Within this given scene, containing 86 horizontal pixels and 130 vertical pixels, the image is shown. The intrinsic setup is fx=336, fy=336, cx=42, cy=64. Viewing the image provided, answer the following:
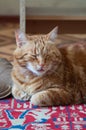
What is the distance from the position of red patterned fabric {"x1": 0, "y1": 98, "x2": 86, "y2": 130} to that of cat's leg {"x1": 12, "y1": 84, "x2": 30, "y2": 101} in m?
0.03

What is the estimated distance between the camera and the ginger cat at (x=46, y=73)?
1.52m

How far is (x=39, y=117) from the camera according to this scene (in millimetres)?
1431

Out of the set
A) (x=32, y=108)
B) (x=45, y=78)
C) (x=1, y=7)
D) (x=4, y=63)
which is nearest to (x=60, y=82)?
(x=45, y=78)

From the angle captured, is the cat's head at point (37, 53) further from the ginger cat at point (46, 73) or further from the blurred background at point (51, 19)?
the blurred background at point (51, 19)

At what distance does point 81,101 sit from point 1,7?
2518 millimetres

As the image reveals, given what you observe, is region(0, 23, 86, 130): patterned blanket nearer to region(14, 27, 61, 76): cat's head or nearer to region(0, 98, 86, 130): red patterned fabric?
region(0, 98, 86, 130): red patterned fabric

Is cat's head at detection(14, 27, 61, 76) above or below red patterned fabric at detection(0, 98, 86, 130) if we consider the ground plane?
above

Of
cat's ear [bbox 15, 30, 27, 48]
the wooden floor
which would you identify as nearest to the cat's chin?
cat's ear [bbox 15, 30, 27, 48]

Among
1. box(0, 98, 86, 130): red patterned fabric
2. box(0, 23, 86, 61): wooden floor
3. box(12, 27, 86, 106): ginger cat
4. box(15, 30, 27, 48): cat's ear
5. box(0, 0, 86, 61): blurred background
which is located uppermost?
box(0, 0, 86, 61): blurred background

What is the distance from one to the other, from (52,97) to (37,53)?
0.21 meters

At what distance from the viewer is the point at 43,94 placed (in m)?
Result: 1.52

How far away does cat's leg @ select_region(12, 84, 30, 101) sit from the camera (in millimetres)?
1619

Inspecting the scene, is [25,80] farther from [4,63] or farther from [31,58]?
[4,63]

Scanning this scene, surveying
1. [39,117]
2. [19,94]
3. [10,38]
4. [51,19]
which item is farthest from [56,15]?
[39,117]
